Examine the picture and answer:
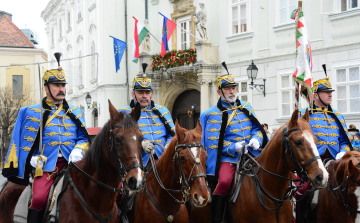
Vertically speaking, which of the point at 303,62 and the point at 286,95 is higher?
the point at 303,62

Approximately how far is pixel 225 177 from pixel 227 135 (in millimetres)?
671

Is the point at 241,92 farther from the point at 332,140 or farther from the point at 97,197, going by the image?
the point at 97,197

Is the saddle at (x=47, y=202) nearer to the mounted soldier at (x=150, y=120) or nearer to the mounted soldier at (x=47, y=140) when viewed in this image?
the mounted soldier at (x=47, y=140)

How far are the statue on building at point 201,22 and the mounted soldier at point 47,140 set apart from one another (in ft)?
48.7

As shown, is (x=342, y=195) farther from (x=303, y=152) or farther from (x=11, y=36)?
(x=11, y=36)

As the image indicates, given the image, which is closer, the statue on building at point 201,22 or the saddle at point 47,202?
the saddle at point 47,202

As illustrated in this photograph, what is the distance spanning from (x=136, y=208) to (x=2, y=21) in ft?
165

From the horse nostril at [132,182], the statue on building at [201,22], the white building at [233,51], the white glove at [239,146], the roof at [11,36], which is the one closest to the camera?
the horse nostril at [132,182]

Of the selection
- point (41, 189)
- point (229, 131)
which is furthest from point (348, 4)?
point (41, 189)

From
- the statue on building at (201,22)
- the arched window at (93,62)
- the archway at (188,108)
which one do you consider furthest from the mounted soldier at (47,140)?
the arched window at (93,62)

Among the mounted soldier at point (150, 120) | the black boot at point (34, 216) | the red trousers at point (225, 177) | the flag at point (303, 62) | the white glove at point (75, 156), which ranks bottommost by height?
the black boot at point (34, 216)

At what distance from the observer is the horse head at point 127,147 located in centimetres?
455

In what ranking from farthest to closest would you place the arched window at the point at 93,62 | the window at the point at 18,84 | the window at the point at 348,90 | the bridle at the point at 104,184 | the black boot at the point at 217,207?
the window at the point at 18,84 < the arched window at the point at 93,62 < the window at the point at 348,90 < the black boot at the point at 217,207 < the bridle at the point at 104,184

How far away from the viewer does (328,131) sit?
7.35 m
